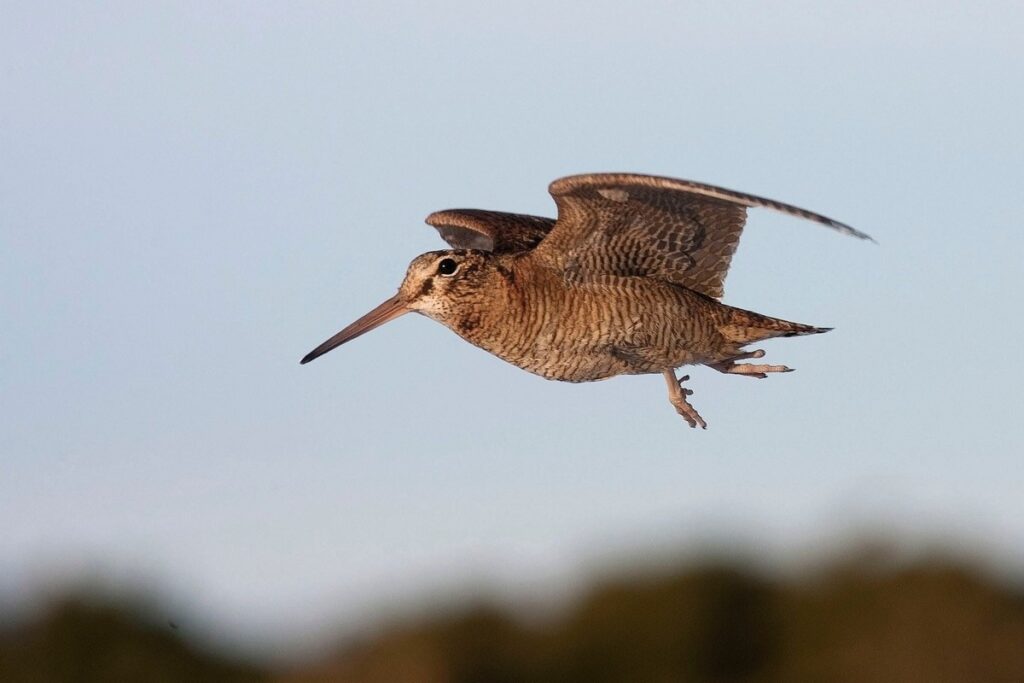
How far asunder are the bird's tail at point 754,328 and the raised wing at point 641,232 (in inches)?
8.5

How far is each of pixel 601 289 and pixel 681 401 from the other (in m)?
1.29

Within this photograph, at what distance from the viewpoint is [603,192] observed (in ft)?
37.1

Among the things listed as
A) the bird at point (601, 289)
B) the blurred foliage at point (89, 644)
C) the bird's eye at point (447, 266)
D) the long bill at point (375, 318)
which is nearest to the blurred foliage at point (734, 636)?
the blurred foliage at point (89, 644)

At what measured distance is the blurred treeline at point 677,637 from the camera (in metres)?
29.4

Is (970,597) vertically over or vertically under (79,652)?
over

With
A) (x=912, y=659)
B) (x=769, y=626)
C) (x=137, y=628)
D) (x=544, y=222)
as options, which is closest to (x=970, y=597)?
(x=912, y=659)

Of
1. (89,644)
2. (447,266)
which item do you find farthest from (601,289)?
(89,644)

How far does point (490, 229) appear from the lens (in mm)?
13195

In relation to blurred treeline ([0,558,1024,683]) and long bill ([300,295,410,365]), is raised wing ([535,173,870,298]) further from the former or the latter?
blurred treeline ([0,558,1024,683])

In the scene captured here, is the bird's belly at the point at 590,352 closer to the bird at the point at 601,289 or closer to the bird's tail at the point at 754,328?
the bird at the point at 601,289

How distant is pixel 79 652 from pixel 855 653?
14464 mm

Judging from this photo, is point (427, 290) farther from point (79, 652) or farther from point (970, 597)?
point (79, 652)

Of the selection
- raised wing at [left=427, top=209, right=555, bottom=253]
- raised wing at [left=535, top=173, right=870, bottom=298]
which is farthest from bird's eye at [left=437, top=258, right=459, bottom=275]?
raised wing at [left=427, top=209, right=555, bottom=253]

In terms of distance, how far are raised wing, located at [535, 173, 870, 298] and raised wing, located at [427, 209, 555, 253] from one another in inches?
37.8
